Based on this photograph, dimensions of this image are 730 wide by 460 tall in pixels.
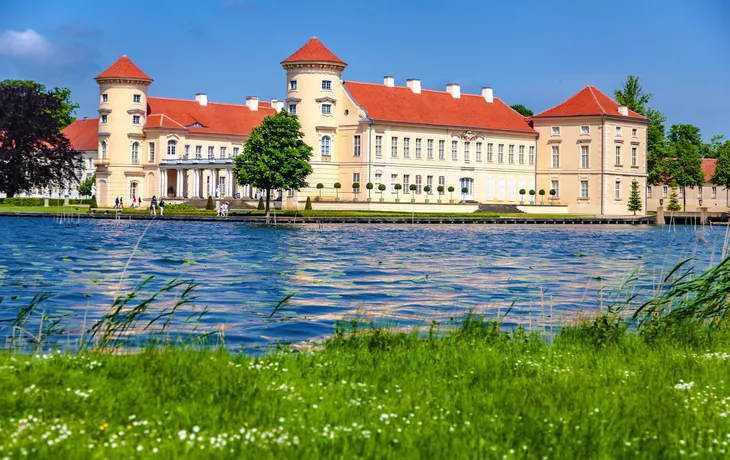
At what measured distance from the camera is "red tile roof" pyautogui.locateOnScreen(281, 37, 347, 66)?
8281cm

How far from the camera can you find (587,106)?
91.9m

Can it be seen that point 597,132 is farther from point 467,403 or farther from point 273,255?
point 467,403

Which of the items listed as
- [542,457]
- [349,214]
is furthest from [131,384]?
[349,214]

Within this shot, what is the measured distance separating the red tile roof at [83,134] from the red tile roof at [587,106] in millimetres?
48452

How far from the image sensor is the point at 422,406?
7.61 meters

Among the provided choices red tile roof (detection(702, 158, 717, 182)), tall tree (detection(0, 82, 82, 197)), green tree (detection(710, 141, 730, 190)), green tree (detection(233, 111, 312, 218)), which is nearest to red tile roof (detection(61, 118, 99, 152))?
tall tree (detection(0, 82, 82, 197))

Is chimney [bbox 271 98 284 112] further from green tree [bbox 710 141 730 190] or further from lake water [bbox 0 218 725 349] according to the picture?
lake water [bbox 0 218 725 349]

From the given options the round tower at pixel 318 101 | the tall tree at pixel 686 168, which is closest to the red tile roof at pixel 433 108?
the round tower at pixel 318 101

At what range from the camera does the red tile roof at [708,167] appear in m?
112

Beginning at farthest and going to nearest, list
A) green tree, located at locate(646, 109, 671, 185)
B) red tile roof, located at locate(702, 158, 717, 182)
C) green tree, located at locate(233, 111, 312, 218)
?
red tile roof, located at locate(702, 158, 717, 182), green tree, located at locate(646, 109, 671, 185), green tree, located at locate(233, 111, 312, 218)

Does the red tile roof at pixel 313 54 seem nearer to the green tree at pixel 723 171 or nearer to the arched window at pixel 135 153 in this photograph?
the arched window at pixel 135 153

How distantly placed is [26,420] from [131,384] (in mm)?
1308

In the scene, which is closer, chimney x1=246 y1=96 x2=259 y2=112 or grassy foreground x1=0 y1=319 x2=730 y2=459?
grassy foreground x1=0 y1=319 x2=730 y2=459

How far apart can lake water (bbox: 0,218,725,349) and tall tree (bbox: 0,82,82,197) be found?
2483cm
